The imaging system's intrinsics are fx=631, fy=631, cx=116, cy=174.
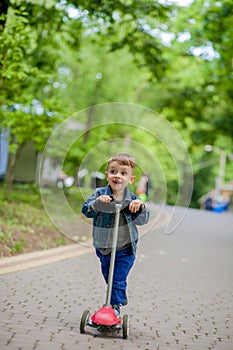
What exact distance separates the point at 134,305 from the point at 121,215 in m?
2.16

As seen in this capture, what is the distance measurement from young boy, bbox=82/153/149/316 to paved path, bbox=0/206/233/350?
595 millimetres

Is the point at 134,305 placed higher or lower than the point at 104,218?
lower

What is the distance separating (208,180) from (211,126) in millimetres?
65322

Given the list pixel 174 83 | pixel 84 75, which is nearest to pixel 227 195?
pixel 174 83

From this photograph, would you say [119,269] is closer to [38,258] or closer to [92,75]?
[38,258]

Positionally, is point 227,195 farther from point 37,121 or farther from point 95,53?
point 37,121

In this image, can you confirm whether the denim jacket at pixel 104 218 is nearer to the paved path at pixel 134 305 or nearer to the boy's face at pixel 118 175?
the boy's face at pixel 118 175

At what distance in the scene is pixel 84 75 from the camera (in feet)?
76.8

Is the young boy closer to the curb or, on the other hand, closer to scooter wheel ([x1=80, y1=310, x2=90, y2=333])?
scooter wheel ([x1=80, y1=310, x2=90, y2=333])

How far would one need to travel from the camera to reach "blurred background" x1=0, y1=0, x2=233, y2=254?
37.7 feet

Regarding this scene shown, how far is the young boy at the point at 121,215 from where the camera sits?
A: 5395mm

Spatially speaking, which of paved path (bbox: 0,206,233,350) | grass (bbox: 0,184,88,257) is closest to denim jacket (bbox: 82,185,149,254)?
paved path (bbox: 0,206,233,350)

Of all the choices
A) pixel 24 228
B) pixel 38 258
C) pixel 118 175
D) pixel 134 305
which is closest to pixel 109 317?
pixel 118 175

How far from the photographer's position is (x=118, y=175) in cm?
539
